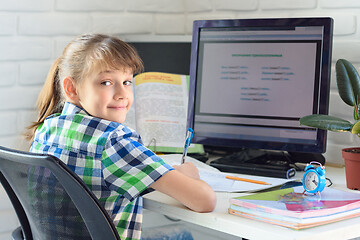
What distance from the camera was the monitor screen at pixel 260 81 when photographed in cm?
154

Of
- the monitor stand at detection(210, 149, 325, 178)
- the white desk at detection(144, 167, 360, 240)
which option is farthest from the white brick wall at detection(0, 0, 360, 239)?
the white desk at detection(144, 167, 360, 240)

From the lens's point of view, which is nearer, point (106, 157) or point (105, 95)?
point (106, 157)

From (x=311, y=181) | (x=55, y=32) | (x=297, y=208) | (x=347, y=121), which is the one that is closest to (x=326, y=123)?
(x=347, y=121)

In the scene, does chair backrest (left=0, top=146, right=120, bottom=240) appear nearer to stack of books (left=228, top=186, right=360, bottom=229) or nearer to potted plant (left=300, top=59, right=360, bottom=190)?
stack of books (left=228, top=186, right=360, bottom=229)

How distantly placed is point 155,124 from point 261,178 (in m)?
0.50

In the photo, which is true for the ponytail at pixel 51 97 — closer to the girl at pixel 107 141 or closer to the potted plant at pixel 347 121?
the girl at pixel 107 141

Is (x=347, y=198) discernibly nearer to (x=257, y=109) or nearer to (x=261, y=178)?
(x=261, y=178)

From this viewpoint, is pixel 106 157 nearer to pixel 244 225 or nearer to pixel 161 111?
pixel 244 225

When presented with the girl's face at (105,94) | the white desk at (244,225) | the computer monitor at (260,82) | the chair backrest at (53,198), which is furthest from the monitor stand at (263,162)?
the chair backrest at (53,198)

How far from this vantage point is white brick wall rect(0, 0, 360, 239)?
1.75 metres

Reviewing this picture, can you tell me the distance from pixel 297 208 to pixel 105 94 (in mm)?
525

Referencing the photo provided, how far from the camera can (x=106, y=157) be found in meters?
1.14

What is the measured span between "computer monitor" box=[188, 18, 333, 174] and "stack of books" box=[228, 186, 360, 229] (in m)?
0.37

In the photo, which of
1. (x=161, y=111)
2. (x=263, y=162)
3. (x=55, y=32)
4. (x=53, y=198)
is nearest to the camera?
(x=53, y=198)
